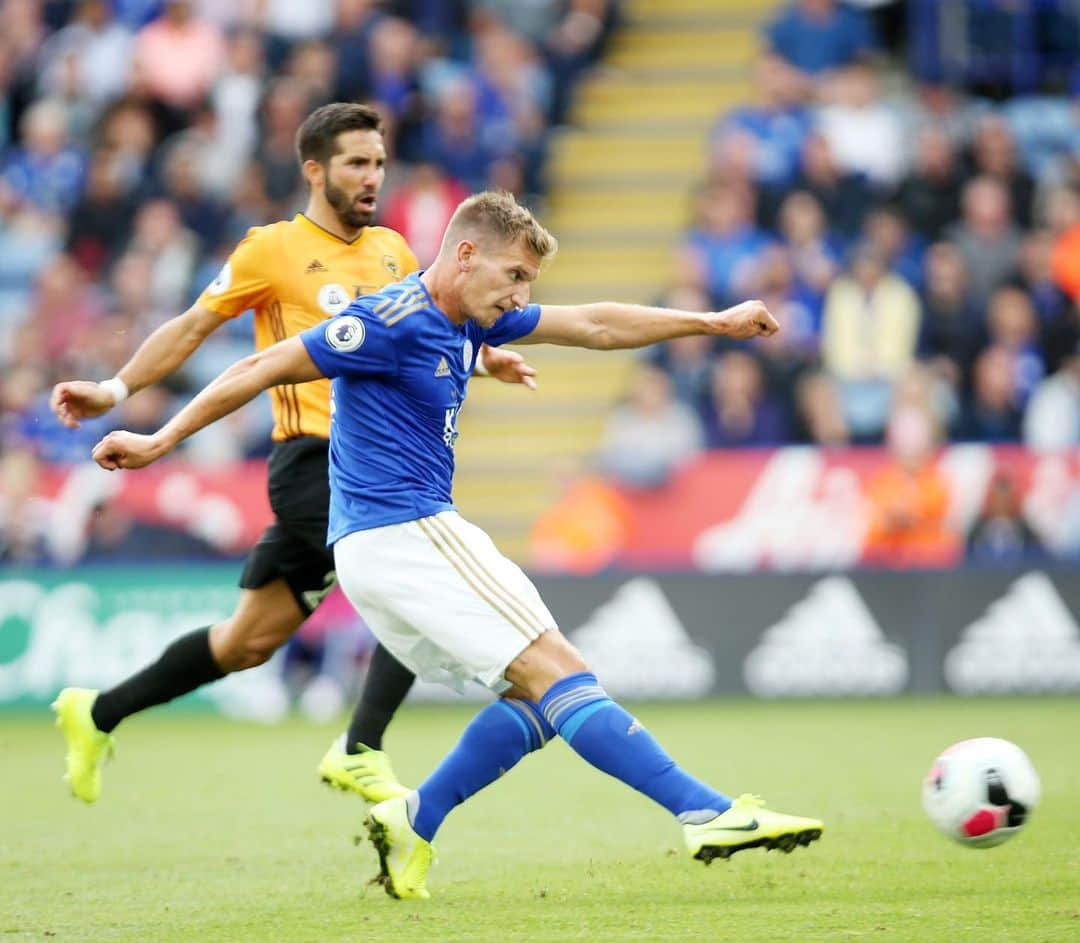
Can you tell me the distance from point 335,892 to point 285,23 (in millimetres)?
13999

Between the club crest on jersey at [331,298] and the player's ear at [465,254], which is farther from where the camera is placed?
the club crest on jersey at [331,298]

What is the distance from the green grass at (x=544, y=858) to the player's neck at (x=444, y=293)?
1.88 m

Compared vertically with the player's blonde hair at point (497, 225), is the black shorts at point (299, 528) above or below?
below

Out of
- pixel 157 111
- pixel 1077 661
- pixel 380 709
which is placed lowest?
pixel 1077 661

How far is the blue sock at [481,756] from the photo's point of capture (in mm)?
6371

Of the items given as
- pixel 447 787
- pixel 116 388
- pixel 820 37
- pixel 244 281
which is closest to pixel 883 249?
pixel 820 37

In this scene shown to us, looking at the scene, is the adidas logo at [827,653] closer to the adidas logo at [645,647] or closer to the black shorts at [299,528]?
the adidas logo at [645,647]

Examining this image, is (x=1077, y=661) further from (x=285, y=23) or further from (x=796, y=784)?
(x=285, y=23)

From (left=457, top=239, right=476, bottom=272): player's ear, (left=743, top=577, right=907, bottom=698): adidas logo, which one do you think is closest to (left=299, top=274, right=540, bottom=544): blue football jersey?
(left=457, top=239, right=476, bottom=272): player's ear

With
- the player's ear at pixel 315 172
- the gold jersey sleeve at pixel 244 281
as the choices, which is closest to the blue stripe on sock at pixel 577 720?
the gold jersey sleeve at pixel 244 281

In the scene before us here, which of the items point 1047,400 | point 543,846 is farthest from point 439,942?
point 1047,400

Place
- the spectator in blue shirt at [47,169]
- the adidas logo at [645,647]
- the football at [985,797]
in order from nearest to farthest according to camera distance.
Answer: the football at [985,797]
the adidas logo at [645,647]
the spectator in blue shirt at [47,169]

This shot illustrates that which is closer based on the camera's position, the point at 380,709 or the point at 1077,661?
the point at 380,709

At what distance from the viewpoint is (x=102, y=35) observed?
19297 millimetres
